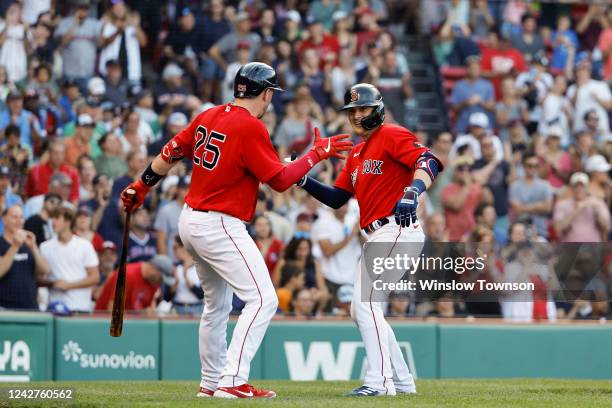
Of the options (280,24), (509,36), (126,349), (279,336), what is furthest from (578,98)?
(126,349)

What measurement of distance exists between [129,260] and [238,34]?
4872 millimetres

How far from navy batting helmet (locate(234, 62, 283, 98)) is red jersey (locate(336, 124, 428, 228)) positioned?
81 centimetres

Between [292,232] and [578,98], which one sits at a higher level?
[578,98]

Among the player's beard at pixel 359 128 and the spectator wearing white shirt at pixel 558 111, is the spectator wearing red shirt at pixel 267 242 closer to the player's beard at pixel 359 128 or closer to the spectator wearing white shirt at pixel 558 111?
the player's beard at pixel 359 128

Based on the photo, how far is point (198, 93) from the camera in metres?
15.6

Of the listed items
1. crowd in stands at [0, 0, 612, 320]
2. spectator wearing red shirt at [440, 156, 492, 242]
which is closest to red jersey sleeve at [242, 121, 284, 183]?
crowd in stands at [0, 0, 612, 320]

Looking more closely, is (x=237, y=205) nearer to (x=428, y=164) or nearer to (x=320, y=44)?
(x=428, y=164)

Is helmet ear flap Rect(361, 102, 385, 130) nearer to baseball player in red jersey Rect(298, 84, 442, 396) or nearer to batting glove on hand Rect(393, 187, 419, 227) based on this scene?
baseball player in red jersey Rect(298, 84, 442, 396)

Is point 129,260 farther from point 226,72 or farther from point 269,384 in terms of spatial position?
point 226,72

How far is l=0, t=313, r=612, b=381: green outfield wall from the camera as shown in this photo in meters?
11.4

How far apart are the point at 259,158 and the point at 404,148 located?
965 mm

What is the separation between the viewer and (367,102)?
7797 mm

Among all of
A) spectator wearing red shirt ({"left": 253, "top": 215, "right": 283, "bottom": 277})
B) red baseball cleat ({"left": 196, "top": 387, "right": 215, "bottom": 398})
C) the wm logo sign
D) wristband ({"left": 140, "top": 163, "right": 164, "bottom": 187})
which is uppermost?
wristband ({"left": 140, "top": 163, "right": 164, "bottom": 187})

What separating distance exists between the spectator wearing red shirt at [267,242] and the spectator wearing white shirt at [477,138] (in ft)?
11.1
